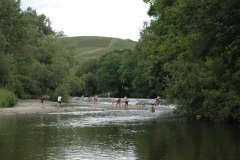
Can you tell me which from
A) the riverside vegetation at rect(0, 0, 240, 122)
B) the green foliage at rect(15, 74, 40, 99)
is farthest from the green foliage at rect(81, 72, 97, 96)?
the green foliage at rect(15, 74, 40, 99)

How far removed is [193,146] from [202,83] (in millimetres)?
14248

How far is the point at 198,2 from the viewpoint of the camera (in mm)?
18094

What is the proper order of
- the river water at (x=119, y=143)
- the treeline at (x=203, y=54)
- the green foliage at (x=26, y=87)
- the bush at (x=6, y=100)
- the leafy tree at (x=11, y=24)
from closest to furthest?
1. the treeline at (x=203, y=54)
2. the river water at (x=119, y=143)
3. the bush at (x=6, y=100)
4. the leafy tree at (x=11, y=24)
5. the green foliage at (x=26, y=87)

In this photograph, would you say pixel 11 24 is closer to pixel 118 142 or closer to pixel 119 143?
pixel 118 142

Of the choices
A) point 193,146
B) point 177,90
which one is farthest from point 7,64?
point 193,146

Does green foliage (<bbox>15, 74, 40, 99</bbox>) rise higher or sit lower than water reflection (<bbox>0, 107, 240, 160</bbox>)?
higher

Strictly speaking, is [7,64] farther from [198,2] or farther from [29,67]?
[198,2]

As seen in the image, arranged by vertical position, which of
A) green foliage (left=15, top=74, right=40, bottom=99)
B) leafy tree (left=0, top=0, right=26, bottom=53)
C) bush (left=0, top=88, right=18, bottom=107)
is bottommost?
bush (left=0, top=88, right=18, bottom=107)

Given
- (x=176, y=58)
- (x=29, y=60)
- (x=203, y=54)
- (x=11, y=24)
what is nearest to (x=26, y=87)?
(x=29, y=60)

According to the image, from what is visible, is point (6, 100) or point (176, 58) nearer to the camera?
point (176, 58)

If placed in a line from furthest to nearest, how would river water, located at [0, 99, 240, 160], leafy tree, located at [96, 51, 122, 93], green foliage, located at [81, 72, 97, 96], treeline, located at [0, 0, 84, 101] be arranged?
1. green foliage, located at [81, 72, 97, 96]
2. leafy tree, located at [96, 51, 122, 93]
3. treeline, located at [0, 0, 84, 101]
4. river water, located at [0, 99, 240, 160]

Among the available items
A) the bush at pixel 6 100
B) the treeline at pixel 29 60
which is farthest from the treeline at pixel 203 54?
the treeline at pixel 29 60

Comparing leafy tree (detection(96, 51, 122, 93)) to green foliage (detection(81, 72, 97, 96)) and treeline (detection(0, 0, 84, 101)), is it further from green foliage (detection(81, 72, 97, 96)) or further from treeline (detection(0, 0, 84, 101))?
treeline (detection(0, 0, 84, 101))

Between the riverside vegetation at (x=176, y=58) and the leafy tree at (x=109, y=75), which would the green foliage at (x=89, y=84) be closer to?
the leafy tree at (x=109, y=75)
